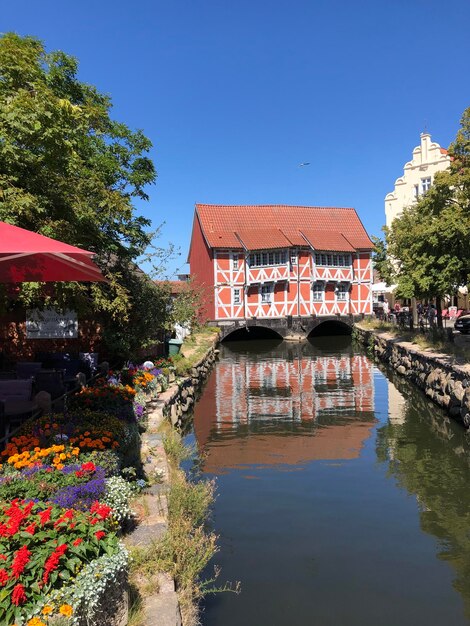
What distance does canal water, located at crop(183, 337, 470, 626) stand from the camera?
15.4 feet

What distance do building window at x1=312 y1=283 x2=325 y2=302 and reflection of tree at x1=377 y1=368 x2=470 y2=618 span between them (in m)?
24.7

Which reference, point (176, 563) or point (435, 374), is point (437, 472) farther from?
point (435, 374)

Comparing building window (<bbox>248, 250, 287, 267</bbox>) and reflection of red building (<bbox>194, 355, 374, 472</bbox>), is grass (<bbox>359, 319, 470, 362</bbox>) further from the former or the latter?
building window (<bbox>248, 250, 287, 267</bbox>)

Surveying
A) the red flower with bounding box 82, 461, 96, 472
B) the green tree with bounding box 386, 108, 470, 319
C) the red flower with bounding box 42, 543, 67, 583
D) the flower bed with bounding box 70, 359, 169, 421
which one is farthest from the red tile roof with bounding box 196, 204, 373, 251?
the red flower with bounding box 42, 543, 67, 583

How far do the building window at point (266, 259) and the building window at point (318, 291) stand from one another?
3427 mm

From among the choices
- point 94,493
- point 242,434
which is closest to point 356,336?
point 242,434

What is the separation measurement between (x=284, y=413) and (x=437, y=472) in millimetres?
5030

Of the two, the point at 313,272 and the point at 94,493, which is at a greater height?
the point at 313,272

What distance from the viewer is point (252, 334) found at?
39312mm

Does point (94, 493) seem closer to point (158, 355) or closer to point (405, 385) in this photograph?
point (158, 355)

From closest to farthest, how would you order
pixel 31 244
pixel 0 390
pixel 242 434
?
1. pixel 31 244
2. pixel 0 390
3. pixel 242 434

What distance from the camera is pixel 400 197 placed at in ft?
141

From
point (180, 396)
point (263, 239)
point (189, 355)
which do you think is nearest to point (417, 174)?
point (263, 239)

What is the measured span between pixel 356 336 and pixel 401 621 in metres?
31.0
